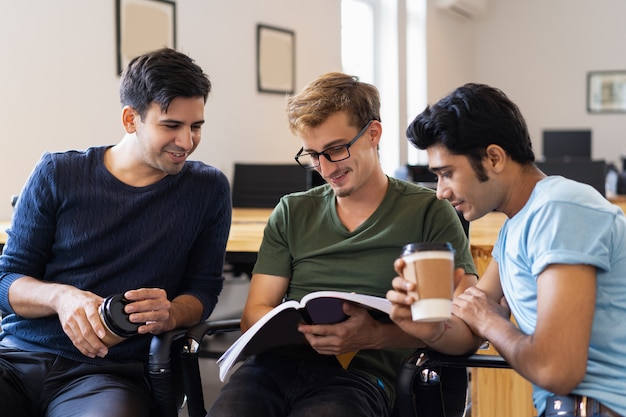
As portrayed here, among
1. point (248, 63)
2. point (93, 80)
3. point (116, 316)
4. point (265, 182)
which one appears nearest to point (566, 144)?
point (248, 63)

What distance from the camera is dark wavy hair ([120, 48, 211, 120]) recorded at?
191 cm

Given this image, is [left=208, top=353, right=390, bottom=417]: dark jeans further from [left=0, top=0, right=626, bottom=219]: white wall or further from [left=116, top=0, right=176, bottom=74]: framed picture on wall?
[left=116, top=0, right=176, bottom=74]: framed picture on wall

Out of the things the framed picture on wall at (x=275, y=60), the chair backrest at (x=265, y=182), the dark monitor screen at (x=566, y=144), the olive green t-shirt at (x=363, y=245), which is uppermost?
the framed picture on wall at (x=275, y=60)

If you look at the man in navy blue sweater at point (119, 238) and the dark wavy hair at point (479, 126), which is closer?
the dark wavy hair at point (479, 126)

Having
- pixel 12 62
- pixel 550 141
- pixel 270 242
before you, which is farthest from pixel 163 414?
pixel 550 141

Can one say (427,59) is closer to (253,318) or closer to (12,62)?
(12,62)

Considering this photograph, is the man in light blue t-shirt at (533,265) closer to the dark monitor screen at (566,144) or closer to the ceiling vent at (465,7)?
the ceiling vent at (465,7)

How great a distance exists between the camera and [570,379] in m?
1.31

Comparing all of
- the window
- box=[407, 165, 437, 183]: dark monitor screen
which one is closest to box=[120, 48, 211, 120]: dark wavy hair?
box=[407, 165, 437, 183]: dark monitor screen

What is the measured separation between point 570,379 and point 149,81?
3.91 ft

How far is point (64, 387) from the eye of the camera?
1815 millimetres

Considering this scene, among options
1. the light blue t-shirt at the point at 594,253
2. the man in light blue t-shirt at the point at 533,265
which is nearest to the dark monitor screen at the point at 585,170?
the man in light blue t-shirt at the point at 533,265

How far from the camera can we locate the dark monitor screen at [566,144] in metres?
9.12

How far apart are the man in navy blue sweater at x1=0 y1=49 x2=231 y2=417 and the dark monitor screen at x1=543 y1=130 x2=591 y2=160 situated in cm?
777
